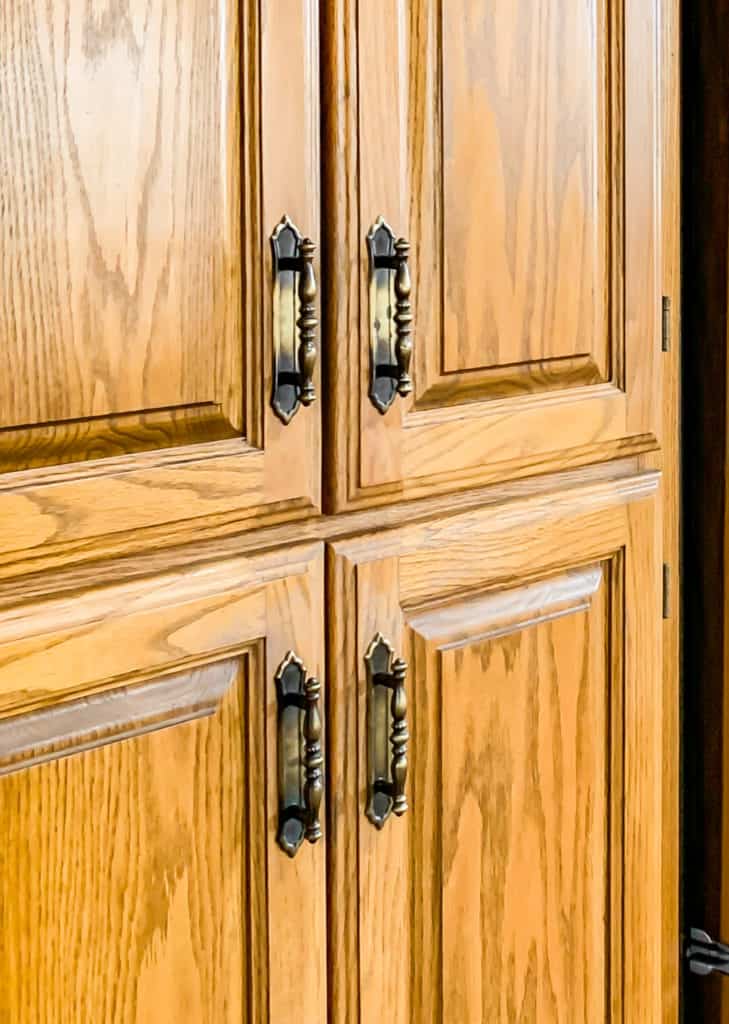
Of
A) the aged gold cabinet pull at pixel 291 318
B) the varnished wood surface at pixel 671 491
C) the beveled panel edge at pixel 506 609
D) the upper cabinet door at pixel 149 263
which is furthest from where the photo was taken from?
the varnished wood surface at pixel 671 491

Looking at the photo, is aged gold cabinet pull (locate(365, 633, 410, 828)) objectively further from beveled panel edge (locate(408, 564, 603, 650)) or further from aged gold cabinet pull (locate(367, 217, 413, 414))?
aged gold cabinet pull (locate(367, 217, 413, 414))

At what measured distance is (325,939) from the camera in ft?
2.91

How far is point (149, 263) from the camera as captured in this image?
29.5 inches

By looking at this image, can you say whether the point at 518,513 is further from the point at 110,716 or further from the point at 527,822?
the point at 110,716

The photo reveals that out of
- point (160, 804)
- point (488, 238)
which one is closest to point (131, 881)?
point (160, 804)

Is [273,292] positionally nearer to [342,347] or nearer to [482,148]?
[342,347]

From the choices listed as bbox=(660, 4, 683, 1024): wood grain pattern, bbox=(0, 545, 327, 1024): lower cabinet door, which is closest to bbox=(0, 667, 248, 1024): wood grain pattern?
bbox=(0, 545, 327, 1024): lower cabinet door

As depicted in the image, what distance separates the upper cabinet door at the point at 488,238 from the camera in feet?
2.80

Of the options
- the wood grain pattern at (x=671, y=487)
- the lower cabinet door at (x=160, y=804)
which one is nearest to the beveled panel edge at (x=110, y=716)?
the lower cabinet door at (x=160, y=804)

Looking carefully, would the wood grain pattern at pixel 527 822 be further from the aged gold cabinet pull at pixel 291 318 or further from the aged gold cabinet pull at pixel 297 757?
the aged gold cabinet pull at pixel 291 318

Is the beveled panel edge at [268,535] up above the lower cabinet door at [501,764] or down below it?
above

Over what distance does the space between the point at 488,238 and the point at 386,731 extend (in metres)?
0.32

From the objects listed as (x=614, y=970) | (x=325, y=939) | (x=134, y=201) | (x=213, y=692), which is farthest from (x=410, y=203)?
(x=614, y=970)

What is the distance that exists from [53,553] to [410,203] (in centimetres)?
32
